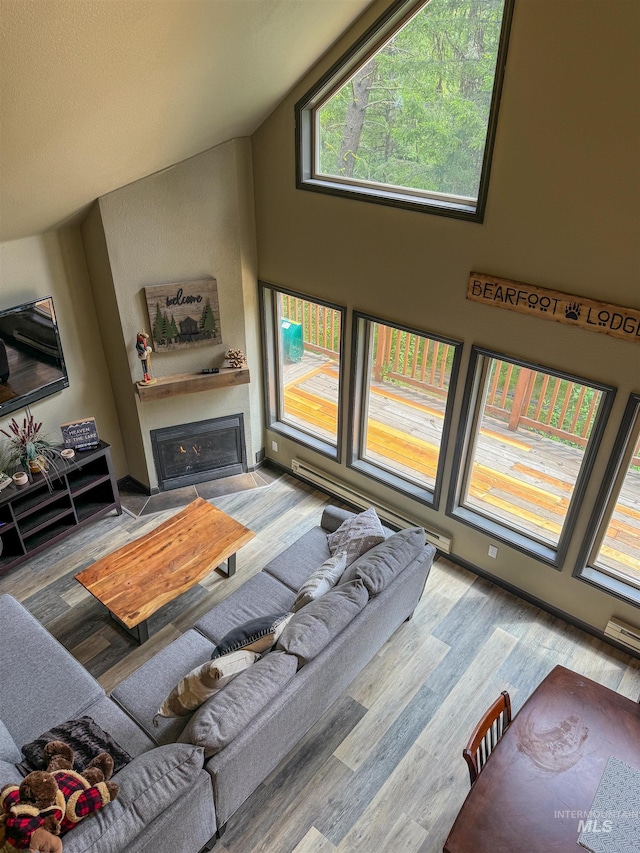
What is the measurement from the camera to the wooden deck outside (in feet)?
13.7

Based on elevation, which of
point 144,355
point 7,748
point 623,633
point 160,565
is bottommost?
point 623,633

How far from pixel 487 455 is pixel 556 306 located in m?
1.54

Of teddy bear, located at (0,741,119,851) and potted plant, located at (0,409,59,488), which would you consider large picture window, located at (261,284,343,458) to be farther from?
teddy bear, located at (0,741,119,851)

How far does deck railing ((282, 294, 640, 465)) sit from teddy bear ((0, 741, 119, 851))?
3.34 meters

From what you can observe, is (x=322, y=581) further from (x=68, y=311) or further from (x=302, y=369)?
(x=68, y=311)

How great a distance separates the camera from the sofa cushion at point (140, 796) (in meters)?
2.29

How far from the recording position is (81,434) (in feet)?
16.0

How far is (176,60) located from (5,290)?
218 cm

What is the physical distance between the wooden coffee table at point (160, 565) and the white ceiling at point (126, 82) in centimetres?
238

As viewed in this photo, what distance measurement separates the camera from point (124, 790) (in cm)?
246

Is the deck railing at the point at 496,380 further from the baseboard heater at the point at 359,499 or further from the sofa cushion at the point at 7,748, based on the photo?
the sofa cushion at the point at 7,748

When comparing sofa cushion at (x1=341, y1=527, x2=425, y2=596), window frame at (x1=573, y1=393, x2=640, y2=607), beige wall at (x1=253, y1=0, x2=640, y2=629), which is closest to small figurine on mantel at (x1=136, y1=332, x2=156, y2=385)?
beige wall at (x1=253, y1=0, x2=640, y2=629)

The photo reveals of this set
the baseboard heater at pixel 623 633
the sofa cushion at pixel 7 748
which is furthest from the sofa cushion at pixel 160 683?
the baseboard heater at pixel 623 633

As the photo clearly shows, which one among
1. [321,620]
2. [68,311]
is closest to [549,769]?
[321,620]
